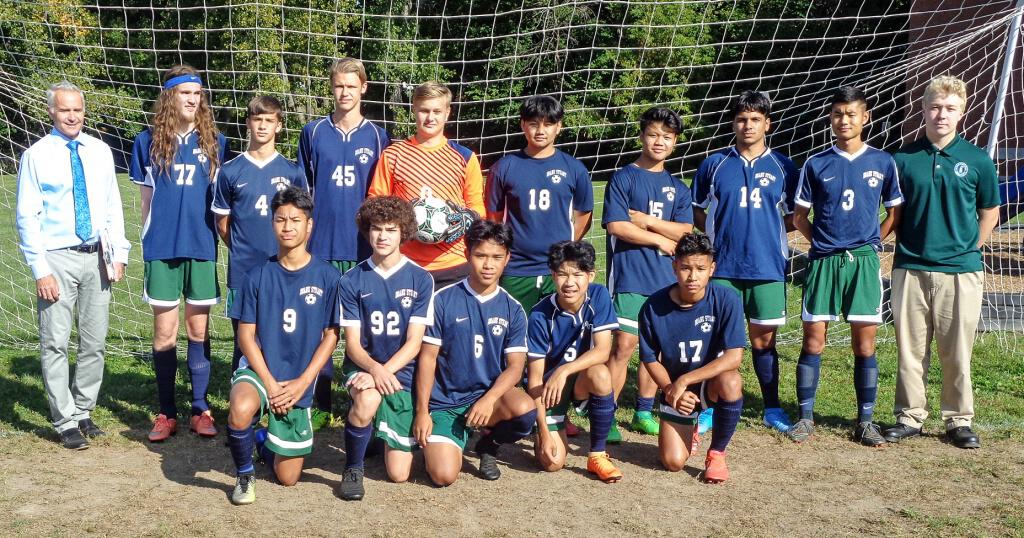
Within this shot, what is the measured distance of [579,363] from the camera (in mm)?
4340

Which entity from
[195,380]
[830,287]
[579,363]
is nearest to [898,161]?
[830,287]

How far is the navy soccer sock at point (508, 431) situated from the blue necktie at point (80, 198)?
2.16m

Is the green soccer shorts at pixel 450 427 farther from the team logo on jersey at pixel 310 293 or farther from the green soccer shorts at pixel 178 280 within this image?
the green soccer shorts at pixel 178 280

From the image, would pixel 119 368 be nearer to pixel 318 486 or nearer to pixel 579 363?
pixel 318 486

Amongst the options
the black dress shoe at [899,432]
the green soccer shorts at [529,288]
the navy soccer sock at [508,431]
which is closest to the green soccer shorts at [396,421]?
the navy soccer sock at [508,431]

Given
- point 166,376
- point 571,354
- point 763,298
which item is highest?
point 763,298

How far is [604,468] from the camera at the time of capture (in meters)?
4.29

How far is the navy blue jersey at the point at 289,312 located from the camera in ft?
13.7

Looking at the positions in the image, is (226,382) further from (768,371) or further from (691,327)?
(768,371)

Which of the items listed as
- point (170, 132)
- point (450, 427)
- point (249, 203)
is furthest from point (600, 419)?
point (170, 132)

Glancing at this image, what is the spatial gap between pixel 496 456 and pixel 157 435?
5.67ft

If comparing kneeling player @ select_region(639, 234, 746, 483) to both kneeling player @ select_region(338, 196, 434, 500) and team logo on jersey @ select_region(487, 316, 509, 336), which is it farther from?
kneeling player @ select_region(338, 196, 434, 500)

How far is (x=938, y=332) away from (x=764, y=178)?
117 centimetres

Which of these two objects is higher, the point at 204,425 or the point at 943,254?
the point at 943,254
